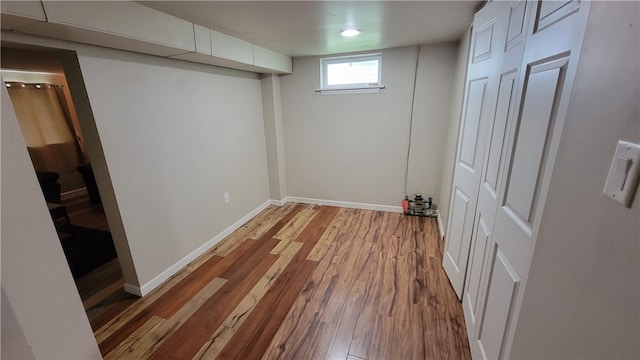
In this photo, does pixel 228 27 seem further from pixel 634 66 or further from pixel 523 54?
→ pixel 634 66

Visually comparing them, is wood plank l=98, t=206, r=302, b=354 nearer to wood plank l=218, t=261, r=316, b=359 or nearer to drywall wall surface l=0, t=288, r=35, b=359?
wood plank l=218, t=261, r=316, b=359

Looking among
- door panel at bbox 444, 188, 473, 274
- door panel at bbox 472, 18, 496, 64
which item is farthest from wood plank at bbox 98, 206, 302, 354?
door panel at bbox 472, 18, 496, 64

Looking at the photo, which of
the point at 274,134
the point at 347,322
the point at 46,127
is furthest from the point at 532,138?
the point at 46,127

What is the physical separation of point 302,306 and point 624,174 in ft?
6.07

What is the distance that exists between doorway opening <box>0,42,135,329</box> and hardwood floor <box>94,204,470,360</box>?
444mm

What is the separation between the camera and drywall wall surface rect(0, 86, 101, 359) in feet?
A: 2.37

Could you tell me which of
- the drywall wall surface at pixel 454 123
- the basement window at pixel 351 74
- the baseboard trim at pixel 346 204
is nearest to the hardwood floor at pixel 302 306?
the drywall wall surface at pixel 454 123

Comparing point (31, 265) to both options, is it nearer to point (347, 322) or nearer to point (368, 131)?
point (347, 322)

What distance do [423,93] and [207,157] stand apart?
2610 mm

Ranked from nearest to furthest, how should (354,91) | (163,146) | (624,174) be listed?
1. (624,174)
2. (163,146)
3. (354,91)

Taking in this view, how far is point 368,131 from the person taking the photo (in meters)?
3.30

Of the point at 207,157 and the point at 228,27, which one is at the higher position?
the point at 228,27

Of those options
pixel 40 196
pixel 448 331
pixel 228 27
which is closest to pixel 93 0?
pixel 228 27

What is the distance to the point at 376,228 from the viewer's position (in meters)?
3.06
